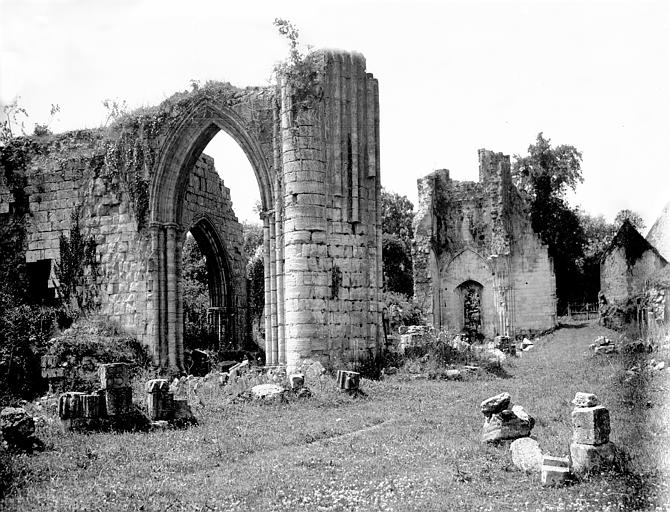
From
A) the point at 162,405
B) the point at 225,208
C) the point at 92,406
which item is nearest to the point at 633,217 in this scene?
the point at 225,208

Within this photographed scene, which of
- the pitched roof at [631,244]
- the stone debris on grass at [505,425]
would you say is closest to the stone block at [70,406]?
the stone debris on grass at [505,425]

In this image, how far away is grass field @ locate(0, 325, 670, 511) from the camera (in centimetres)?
619

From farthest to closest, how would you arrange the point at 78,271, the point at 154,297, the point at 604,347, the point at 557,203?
the point at 557,203, the point at 78,271, the point at 154,297, the point at 604,347

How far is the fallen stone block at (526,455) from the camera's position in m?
6.74

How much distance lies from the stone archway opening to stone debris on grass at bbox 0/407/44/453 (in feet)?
77.1

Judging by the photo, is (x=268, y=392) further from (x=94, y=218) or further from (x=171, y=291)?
(x=94, y=218)

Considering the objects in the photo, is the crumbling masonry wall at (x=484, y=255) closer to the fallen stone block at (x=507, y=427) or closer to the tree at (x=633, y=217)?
the fallen stone block at (x=507, y=427)

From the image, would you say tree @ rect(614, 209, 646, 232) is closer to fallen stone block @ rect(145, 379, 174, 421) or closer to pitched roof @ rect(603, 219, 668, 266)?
pitched roof @ rect(603, 219, 668, 266)

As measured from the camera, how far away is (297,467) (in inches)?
292

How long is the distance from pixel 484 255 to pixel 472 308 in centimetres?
387

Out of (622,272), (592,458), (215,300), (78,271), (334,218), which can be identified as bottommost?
(592,458)

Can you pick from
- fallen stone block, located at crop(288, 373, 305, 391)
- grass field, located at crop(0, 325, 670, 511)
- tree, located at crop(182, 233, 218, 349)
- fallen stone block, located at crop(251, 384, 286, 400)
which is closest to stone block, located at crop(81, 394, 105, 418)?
grass field, located at crop(0, 325, 670, 511)

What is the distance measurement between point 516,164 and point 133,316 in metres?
28.2

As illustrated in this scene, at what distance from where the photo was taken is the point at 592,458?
6.48 metres
